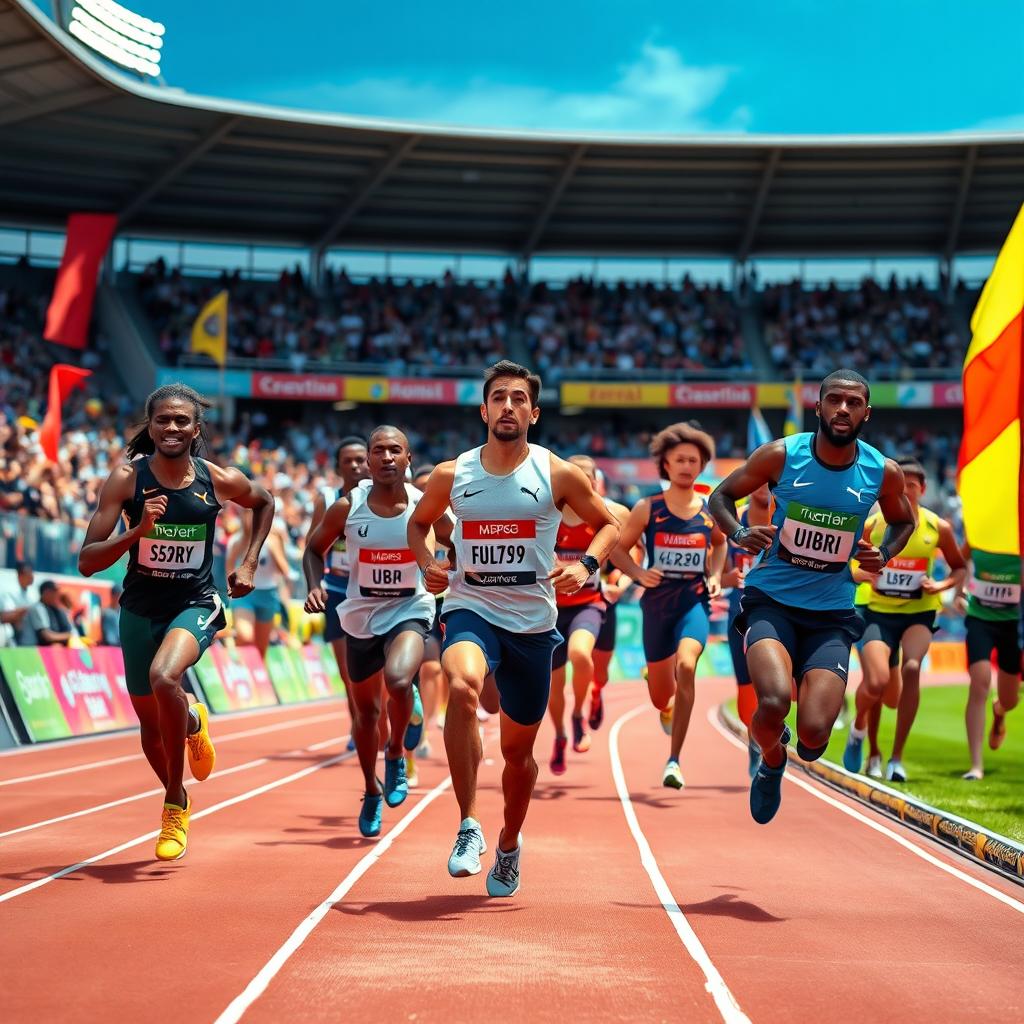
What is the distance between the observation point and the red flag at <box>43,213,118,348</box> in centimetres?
3888

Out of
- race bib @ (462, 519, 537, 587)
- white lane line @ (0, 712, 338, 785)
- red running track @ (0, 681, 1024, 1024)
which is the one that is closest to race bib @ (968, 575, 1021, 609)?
red running track @ (0, 681, 1024, 1024)

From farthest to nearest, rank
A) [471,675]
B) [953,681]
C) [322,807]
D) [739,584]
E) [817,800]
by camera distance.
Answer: [953,681] → [739,584] → [817,800] → [322,807] → [471,675]

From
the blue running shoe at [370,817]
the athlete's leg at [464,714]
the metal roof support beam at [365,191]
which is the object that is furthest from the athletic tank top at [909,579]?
the metal roof support beam at [365,191]

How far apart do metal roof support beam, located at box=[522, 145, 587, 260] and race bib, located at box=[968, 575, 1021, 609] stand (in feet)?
110

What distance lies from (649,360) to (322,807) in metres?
40.4

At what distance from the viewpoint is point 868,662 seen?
12.1 m

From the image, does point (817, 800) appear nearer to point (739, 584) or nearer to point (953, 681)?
point (739, 584)

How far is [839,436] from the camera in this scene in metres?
7.39

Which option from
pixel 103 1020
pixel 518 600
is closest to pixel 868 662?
pixel 518 600

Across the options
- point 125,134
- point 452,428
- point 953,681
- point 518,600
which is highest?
point 125,134

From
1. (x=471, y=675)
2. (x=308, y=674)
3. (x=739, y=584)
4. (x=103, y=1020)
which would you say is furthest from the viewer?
(x=308, y=674)

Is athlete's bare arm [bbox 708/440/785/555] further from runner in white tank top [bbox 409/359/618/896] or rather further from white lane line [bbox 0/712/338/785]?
white lane line [bbox 0/712/338/785]

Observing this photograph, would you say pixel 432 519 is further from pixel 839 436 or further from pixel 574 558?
pixel 574 558

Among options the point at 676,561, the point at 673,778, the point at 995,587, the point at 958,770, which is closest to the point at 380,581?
the point at 676,561
